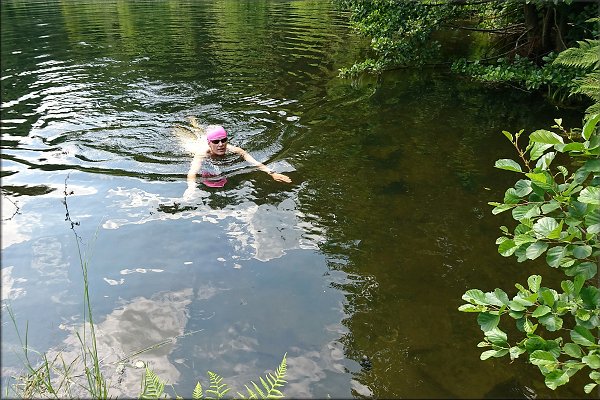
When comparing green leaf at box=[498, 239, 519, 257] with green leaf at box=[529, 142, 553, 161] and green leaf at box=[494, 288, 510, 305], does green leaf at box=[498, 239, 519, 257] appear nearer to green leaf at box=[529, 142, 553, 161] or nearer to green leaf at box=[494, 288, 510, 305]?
green leaf at box=[494, 288, 510, 305]

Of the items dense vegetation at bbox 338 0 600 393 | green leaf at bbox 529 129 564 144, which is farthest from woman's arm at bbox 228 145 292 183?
green leaf at bbox 529 129 564 144

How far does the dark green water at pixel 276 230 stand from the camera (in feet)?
14.2

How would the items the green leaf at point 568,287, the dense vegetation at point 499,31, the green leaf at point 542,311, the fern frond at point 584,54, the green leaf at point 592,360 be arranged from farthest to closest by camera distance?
the dense vegetation at point 499,31 → the fern frond at point 584,54 → the green leaf at point 568,287 → the green leaf at point 542,311 → the green leaf at point 592,360

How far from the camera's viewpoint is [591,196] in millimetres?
2596

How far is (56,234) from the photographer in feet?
19.9

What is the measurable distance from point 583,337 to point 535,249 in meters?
0.56

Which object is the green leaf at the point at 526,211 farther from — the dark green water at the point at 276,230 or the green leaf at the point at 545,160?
the dark green water at the point at 276,230

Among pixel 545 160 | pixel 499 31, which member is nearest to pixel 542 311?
pixel 545 160

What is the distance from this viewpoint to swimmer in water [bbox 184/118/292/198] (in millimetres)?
7391

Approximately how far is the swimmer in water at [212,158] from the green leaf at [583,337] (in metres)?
4.96

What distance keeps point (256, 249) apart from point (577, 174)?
375 centimetres

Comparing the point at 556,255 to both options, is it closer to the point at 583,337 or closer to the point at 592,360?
the point at 583,337

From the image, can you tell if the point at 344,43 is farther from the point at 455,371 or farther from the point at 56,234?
the point at 455,371

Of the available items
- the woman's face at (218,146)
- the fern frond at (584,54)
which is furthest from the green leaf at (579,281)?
the woman's face at (218,146)
